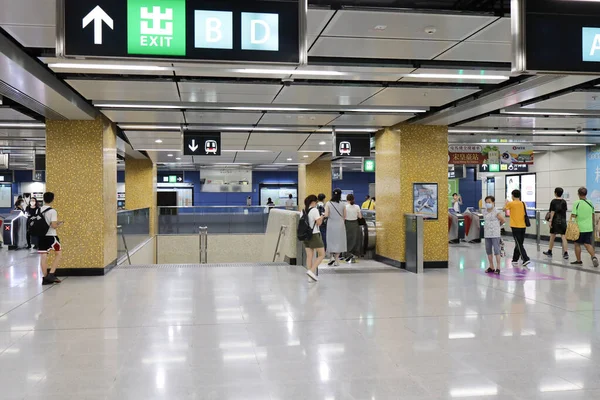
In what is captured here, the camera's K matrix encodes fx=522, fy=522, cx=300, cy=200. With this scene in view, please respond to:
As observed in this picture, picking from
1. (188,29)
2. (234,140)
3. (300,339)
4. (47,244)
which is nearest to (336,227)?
(234,140)

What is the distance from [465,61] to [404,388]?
4162mm

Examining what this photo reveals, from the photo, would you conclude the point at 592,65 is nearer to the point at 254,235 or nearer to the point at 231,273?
the point at 231,273

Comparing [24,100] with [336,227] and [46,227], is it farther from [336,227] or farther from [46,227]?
[336,227]

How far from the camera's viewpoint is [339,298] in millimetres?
7371

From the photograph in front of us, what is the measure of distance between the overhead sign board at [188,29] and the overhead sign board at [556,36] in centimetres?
141

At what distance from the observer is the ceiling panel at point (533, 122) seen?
10346 mm

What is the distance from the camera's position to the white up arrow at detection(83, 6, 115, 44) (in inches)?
126

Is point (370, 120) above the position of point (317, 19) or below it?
below

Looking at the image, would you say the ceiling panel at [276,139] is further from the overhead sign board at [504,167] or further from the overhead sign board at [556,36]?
the overhead sign board at [556,36]

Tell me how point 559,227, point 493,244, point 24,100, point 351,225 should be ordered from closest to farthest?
point 24,100
point 493,244
point 559,227
point 351,225

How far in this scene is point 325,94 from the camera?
26.1 feet

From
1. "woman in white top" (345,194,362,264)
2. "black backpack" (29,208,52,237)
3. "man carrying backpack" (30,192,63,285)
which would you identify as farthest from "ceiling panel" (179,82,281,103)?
"woman in white top" (345,194,362,264)

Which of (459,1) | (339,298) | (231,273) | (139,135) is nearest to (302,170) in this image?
(139,135)

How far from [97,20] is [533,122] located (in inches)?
387
